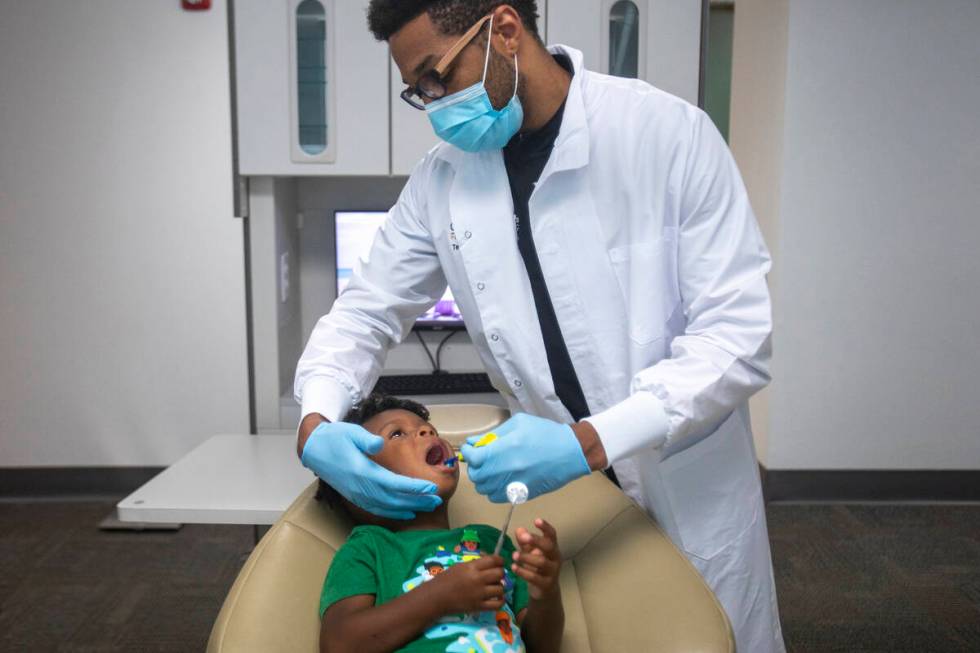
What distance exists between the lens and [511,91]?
1305mm

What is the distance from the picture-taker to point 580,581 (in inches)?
50.6

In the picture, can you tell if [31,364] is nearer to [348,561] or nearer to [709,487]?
[348,561]

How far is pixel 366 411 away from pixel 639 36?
49.5 inches

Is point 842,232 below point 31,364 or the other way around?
the other way around

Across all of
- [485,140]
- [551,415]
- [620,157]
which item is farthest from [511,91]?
[551,415]

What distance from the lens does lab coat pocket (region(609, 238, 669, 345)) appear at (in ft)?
4.15

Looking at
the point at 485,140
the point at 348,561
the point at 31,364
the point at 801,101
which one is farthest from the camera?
the point at 31,364

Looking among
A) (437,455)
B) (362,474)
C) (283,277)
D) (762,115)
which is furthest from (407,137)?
(762,115)

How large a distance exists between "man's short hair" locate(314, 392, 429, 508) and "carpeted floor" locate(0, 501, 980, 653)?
46.0 inches

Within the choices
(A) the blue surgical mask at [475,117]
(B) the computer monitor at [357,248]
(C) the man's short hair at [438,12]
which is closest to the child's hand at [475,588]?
(A) the blue surgical mask at [475,117]

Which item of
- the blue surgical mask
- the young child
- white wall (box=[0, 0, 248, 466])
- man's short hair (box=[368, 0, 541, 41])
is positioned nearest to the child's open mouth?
the young child

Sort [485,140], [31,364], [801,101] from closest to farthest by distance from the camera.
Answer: [485,140]
[801,101]
[31,364]

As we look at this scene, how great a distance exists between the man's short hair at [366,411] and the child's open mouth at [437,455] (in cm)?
12

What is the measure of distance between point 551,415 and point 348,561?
0.39 metres
